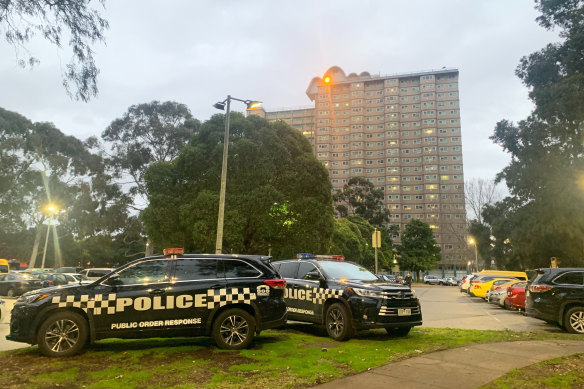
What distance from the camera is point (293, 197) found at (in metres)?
23.2

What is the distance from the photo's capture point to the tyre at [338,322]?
828 cm

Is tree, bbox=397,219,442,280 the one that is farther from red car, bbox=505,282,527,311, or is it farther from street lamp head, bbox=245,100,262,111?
street lamp head, bbox=245,100,262,111

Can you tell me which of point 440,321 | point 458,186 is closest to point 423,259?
A: point 458,186

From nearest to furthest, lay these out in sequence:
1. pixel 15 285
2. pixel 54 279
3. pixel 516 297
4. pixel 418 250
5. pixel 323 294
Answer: pixel 323 294 < pixel 516 297 < pixel 15 285 < pixel 54 279 < pixel 418 250

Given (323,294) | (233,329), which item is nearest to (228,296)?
(233,329)

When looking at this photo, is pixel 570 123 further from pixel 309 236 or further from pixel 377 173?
pixel 377 173

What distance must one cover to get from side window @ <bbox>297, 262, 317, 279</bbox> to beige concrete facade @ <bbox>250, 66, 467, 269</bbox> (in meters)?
108

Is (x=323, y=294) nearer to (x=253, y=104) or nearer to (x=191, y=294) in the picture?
(x=191, y=294)

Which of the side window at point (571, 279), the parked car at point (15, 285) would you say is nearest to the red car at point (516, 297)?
the side window at point (571, 279)

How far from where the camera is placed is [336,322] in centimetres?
859

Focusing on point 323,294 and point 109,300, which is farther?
point 323,294

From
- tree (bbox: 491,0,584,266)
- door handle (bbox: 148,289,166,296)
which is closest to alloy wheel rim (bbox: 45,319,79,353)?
door handle (bbox: 148,289,166,296)

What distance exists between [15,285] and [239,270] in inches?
771

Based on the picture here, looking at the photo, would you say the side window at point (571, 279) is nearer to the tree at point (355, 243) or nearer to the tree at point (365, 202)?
the tree at point (355, 243)
